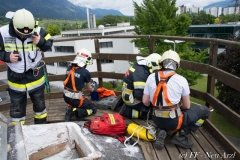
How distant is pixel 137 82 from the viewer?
3.57 m

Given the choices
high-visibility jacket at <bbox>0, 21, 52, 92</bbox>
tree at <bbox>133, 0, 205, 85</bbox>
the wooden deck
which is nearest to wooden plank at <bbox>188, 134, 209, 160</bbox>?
the wooden deck

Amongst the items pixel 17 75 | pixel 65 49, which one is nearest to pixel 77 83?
pixel 17 75

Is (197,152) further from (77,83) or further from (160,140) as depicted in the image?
(77,83)

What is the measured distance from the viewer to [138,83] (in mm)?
3562

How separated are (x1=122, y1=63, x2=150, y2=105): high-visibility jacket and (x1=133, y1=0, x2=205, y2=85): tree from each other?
12871 mm

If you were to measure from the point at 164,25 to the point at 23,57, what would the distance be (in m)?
14.7

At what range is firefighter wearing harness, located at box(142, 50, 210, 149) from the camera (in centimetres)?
288

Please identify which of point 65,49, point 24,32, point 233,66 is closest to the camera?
point 24,32

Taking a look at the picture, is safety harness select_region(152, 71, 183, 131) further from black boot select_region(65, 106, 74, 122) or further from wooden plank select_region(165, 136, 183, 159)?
black boot select_region(65, 106, 74, 122)

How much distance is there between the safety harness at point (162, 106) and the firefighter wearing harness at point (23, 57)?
68.4 inches

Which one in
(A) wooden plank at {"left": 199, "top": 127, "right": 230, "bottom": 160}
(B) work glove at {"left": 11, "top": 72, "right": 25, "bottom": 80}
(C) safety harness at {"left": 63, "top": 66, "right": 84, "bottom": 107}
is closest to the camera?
(A) wooden plank at {"left": 199, "top": 127, "right": 230, "bottom": 160}

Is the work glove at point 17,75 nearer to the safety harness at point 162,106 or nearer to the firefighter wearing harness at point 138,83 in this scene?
the firefighter wearing harness at point 138,83

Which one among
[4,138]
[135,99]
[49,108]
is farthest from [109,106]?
[4,138]

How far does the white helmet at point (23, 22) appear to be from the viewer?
292 centimetres
